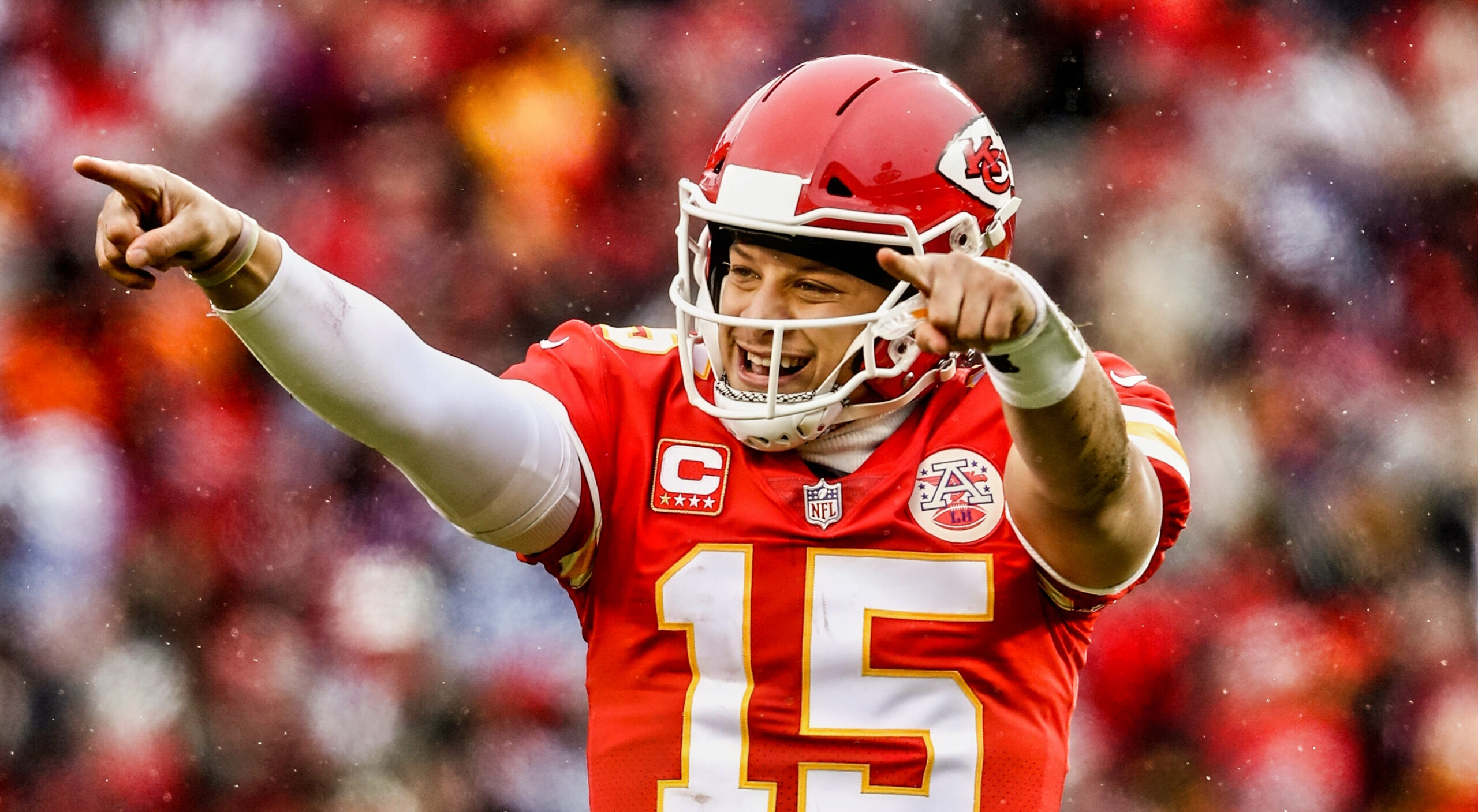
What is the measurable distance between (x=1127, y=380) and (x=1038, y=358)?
390 mm

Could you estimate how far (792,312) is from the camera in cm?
146

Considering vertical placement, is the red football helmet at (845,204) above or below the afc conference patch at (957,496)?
above

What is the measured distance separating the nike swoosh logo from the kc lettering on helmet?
1.28 feet


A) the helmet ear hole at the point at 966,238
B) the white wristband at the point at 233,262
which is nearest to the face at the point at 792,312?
the helmet ear hole at the point at 966,238

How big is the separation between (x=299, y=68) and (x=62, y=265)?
54 cm

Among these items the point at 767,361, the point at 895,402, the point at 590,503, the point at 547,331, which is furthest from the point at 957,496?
the point at 547,331

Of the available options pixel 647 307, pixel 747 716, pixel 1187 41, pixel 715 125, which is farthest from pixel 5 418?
pixel 1187 41

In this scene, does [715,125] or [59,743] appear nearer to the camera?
[59,743]

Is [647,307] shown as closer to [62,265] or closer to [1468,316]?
[62,265]

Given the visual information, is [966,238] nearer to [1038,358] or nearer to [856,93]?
[856,93]

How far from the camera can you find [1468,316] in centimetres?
288

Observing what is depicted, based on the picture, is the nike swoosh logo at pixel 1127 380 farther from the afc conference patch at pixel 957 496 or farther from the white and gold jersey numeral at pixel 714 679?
the white and gold jersey numeral at pixel 714 679

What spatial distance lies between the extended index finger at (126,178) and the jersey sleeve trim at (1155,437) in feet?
2.75

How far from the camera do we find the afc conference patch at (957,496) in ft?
4.71
